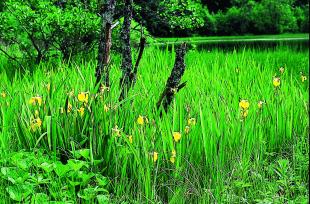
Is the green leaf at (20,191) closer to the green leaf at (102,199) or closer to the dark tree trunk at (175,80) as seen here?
the green leaf at (102,199)

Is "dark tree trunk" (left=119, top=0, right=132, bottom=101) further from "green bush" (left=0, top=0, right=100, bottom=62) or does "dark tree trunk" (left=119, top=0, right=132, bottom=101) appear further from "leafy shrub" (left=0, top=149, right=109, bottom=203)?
"green bush" (left=0, top=0, right=100, bottom=62)

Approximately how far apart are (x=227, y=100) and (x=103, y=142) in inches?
52.5

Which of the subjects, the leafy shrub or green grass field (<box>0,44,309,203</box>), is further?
green grass field (<box>0,44,309,203</box>)

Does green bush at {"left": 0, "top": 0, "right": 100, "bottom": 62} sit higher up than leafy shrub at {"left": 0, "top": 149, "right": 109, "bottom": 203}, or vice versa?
green bush at {"left": 0, "top": 0, "right": 100, "bottom": 62}

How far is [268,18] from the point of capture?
→ 138 feet

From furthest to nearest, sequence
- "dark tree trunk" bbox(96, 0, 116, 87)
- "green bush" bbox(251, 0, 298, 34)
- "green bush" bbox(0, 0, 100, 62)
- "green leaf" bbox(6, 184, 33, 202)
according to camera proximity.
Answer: "green bush" bbox(251, 0, 298, 34), "green bush" bbox(0, 0, 100, 62), "dark tree trunk" bbox(96, 0, 116, 87), "green leaf" bbox(6, 184, 33, 202)

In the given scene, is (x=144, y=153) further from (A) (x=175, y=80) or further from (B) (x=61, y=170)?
(A) (x=175, y=80)

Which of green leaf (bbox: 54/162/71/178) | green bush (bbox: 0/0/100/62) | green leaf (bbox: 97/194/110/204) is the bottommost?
green leaf (bbox: 97/194/110/204)

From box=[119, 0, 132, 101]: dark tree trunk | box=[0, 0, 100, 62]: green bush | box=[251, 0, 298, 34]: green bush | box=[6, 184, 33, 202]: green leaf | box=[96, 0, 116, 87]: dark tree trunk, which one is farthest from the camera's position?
box=[251, 0, 298, 34]: green bush

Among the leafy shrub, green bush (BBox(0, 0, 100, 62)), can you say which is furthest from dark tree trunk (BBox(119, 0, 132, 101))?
green bush (BBox(0, 0, 100, 62))

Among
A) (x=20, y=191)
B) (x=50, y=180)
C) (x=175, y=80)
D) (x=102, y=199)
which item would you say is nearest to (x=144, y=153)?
(x=102, y=199)

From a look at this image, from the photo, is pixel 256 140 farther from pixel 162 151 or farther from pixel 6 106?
pixel 6 106

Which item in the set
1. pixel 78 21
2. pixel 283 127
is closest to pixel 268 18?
pixel 78 21

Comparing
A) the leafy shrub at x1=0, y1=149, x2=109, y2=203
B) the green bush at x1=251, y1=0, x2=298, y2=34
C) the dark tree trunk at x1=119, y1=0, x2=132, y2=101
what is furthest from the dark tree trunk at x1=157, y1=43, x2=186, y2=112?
the green bush at x1=251, y1=0, x2=298, y2=34
